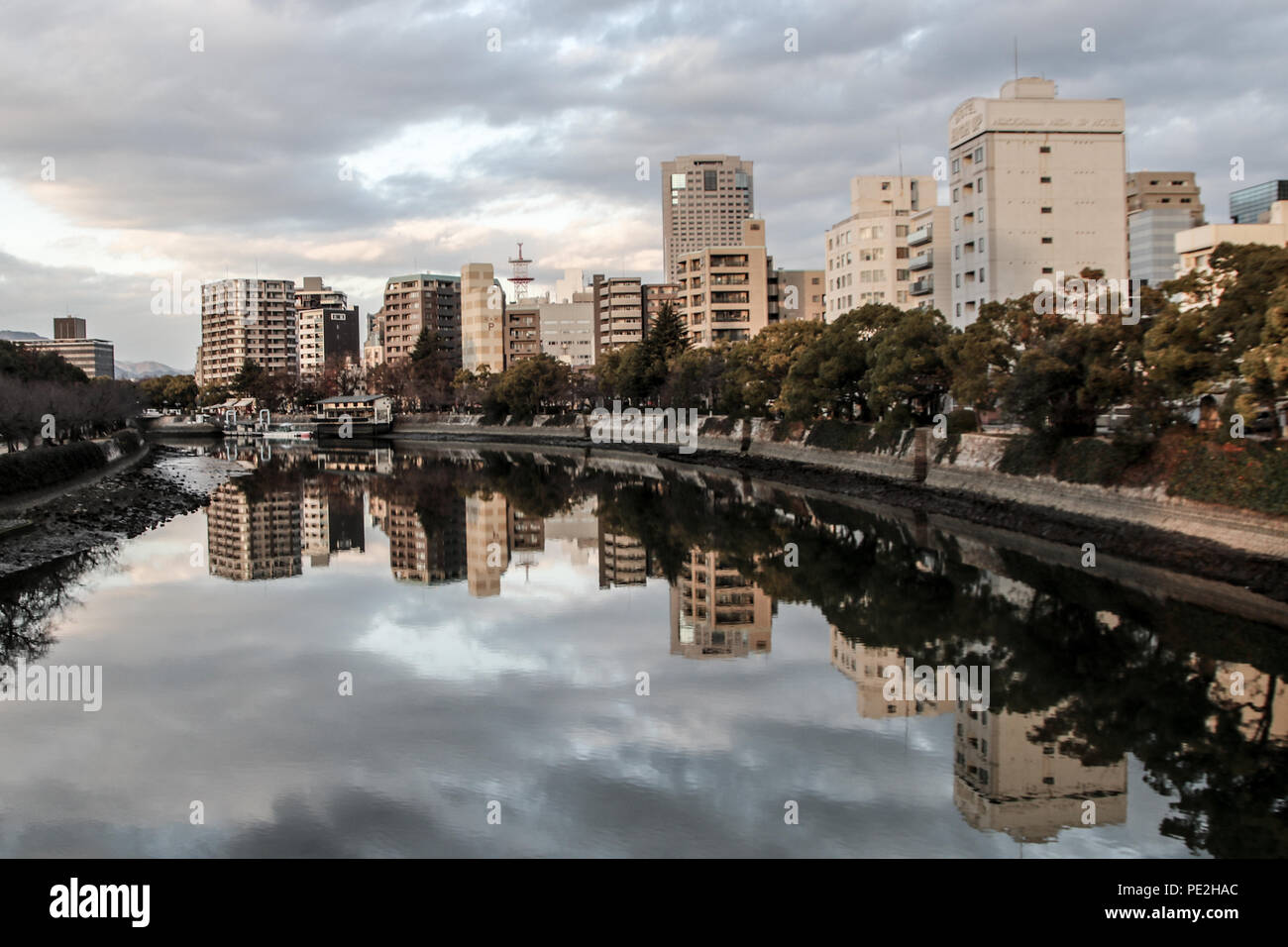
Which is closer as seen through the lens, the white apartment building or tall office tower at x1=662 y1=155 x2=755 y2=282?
the white apartment building

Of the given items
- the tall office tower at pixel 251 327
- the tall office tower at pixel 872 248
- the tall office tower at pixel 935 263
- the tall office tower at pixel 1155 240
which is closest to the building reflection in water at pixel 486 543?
the tall office tower at pixel 935 263

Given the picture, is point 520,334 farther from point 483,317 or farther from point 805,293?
point 805,293

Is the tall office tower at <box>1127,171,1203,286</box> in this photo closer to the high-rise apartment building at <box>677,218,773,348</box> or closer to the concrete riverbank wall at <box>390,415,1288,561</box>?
the high-rise apartment building at <box>677,218,773,348</box>

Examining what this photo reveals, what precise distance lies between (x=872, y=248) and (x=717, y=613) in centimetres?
5353

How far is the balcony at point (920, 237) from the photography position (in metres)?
59.4

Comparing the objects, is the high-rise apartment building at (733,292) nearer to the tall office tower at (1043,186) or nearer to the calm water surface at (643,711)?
the tall office tower at (1043,186)

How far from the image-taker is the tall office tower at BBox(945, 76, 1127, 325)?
159 ft

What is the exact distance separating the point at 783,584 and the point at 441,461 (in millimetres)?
42832

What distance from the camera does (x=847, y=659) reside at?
1599 cm

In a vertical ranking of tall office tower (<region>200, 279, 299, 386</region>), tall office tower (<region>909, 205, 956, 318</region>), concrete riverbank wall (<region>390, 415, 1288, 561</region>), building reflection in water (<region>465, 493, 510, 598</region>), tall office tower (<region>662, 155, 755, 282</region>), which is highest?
tall office tower (<region>662, 155, 755, 282</region>)

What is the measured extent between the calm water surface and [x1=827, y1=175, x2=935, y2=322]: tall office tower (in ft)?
147

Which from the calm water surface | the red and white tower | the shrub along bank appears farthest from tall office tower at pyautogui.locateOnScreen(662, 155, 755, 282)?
the calm water surface

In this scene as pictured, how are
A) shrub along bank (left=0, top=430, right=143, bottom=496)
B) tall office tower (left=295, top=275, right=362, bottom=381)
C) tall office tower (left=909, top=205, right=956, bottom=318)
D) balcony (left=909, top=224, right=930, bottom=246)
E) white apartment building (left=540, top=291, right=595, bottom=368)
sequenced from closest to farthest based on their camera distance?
shrub along bank (left=0, top=430, right=143, bottom=496), tall office tower (left=909, top=205, right=956, bottom=318), balcony (left=909, top=224, right=930, bottom=246), white apartment building (left=540, top=291, right=595, bottom=368), tall office tower (left=295, top=275, right=362, bottom=381)

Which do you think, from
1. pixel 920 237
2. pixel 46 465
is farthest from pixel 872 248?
pixel 46 465
